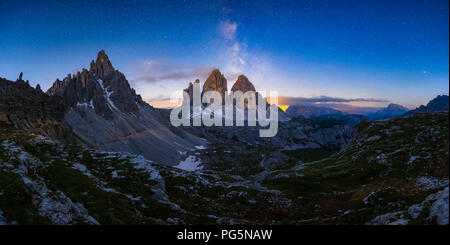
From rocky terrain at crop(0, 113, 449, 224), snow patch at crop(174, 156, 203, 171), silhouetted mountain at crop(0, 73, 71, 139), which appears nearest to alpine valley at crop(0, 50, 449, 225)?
rocky terrain at crop(0, 113, 449, 224)

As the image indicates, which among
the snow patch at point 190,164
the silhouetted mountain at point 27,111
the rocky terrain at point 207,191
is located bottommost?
the snow patch at point 190,164

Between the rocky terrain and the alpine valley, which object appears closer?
the rocky terrain

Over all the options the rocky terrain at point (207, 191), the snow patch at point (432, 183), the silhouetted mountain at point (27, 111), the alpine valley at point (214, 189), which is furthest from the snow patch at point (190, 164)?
the snow patch at point (432, 183)

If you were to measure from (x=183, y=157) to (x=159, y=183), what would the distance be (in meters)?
149

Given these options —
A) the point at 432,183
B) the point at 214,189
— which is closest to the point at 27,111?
the point at 214,189

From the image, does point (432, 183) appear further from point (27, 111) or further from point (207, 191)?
point (27, 111)

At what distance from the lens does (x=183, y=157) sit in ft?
584

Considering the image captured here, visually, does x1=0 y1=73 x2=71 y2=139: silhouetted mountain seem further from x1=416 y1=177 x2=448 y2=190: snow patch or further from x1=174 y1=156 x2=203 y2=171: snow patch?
x1=416 y1=177 x2=448 y2=190: snow patch

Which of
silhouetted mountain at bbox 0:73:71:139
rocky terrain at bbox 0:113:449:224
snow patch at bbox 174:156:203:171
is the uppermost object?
silhouetted mountain at bbox 0:73:71:139

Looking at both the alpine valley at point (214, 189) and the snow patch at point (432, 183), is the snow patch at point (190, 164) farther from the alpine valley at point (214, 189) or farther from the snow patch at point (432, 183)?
the snow patch at point (432, 183)

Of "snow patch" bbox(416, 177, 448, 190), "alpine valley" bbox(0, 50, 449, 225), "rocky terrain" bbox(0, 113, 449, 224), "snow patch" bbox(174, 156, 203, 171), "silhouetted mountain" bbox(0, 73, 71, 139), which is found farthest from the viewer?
"snow patch" bbox(174, 156, 203, 171)

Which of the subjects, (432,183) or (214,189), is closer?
(432,183)
